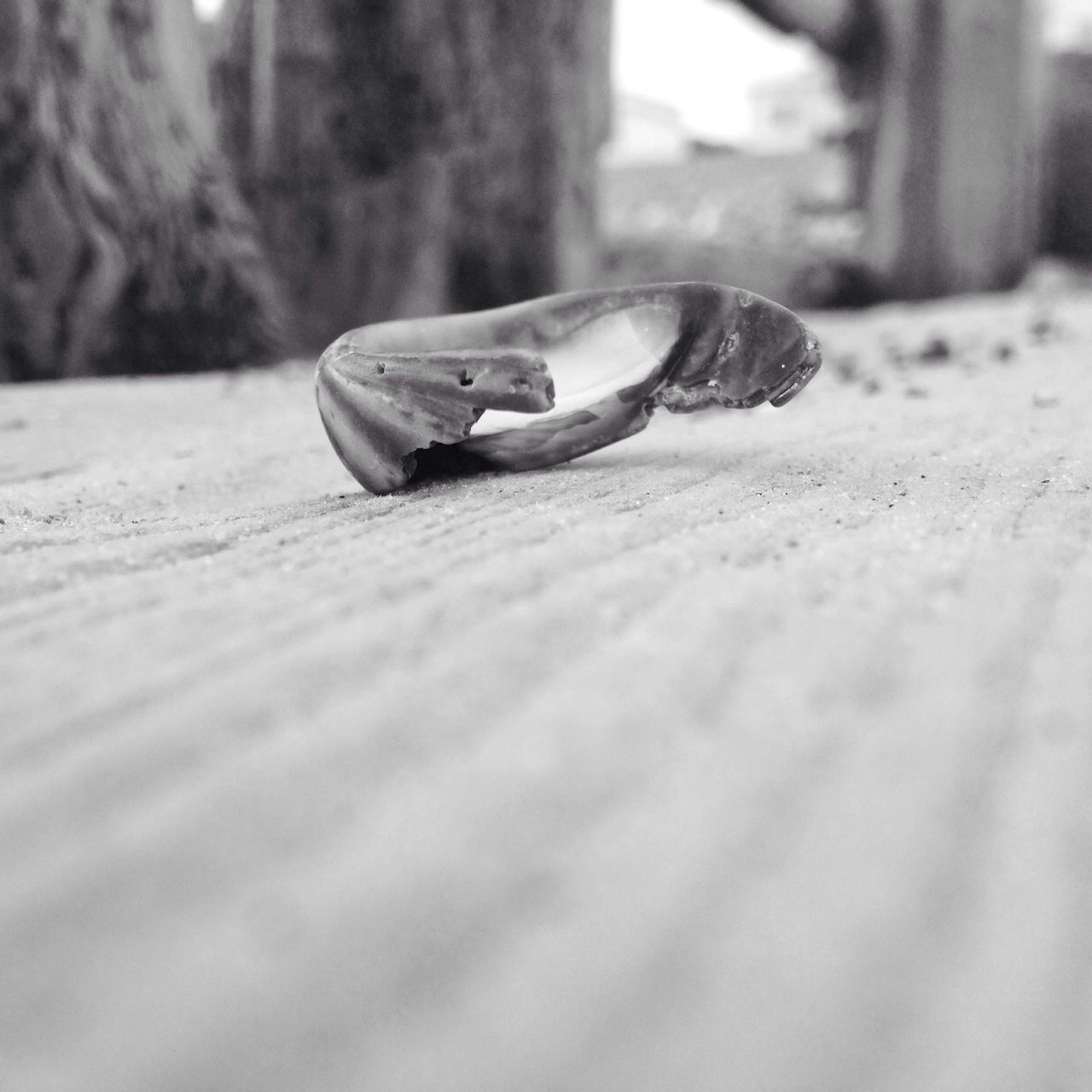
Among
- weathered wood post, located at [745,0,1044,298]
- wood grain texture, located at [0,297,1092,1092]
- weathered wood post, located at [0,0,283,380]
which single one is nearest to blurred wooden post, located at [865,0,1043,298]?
weathered wood post, located at [745,0,1044,298]

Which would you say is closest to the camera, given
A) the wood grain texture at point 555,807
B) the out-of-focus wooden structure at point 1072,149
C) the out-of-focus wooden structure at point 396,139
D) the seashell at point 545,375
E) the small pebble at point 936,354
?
the wood grain texture at point 555,807

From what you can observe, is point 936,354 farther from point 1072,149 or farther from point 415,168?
point 1072,149

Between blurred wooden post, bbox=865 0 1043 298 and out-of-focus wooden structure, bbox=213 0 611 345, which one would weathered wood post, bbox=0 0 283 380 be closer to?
out-of-focus wooden structure, bbox=213 0 611 345

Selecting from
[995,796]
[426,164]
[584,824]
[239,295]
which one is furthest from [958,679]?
[426,164]

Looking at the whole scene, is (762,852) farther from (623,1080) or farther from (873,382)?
(873,382)

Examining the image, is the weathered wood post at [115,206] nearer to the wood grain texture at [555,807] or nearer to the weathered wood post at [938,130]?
the wood grain texture at [555,807]

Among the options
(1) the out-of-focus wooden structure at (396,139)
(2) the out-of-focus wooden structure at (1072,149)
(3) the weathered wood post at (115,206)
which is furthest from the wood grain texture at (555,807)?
(2) the out-of-focus wooden structure at (1072,149)
